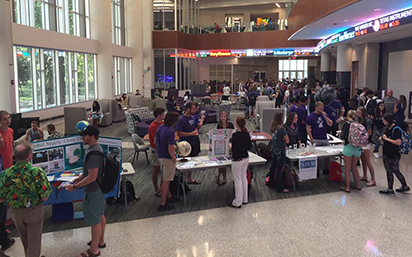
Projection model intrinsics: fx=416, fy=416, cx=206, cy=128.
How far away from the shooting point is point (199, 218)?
22.0ft

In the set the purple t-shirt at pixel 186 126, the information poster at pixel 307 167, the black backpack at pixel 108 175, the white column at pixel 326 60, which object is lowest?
the information poster at pixel 307 167

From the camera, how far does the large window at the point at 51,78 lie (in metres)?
16.1

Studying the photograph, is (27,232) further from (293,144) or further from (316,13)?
(316,13)

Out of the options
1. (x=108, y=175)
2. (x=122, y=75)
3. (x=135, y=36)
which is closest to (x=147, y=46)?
(x=135, y=36)

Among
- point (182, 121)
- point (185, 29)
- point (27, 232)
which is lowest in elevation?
point (27, 232)

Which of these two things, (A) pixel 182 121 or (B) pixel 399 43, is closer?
(A) pixel 182 121

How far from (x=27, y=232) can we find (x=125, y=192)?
2.46 meters

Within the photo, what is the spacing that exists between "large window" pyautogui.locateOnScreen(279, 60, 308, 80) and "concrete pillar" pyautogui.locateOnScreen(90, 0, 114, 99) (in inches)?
987

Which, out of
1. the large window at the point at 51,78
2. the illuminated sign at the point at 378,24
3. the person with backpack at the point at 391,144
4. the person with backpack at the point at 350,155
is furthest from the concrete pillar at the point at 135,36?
the person with backpack at the point at 391,144

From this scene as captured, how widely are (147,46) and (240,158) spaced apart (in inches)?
921

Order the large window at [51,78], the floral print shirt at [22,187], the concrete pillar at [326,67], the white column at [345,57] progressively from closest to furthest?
the floral print shirt at [22,187] < the large window at [51,78] < the white column at [345,57] < the concrete pillar at [326,67]

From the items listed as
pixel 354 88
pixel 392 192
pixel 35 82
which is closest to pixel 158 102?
pixel 35 82

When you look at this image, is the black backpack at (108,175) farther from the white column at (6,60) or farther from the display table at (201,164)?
the white column at (6,60)

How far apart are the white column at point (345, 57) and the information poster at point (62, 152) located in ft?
56.3
